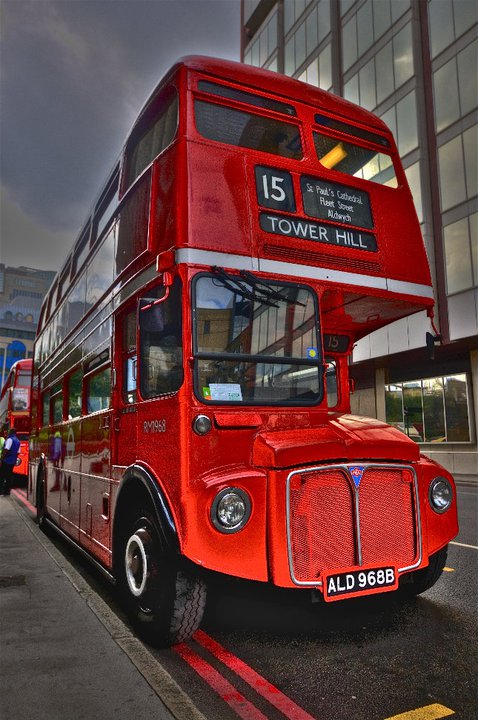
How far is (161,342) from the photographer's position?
3889 mm

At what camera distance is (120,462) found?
448 centimetres

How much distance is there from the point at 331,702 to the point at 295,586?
0.61 meters

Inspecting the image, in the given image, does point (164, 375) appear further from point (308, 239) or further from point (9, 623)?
point (9, 623)

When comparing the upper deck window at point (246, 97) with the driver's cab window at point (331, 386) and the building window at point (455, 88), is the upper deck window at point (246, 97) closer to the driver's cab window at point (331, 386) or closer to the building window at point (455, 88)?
the driver's cab window at point (331, 386)

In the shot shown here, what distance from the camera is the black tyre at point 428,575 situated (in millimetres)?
4199

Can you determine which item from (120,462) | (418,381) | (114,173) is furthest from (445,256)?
(120,462)

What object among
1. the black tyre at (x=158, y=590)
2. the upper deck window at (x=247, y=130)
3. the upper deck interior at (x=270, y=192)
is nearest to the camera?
the black tyre at (x=158, y=590)

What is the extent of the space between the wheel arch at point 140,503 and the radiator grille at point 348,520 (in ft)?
2.46

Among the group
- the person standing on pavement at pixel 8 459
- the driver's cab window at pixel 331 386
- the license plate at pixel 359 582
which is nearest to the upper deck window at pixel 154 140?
the driver's cab window at pixel 331 386

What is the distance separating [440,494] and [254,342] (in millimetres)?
1707

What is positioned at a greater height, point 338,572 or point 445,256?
point 445,256

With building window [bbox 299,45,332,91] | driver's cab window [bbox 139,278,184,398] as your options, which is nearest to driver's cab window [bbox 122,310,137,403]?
driver's cab window [bbox 139,278,184,398]

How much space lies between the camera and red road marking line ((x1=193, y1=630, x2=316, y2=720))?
2.78 meters

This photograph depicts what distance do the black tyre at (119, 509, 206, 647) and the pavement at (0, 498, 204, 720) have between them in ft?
0.53
